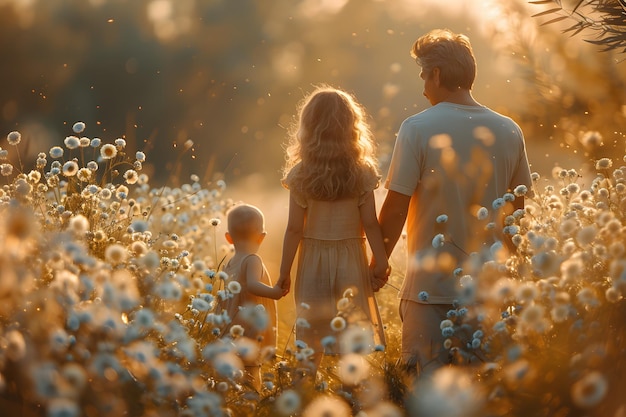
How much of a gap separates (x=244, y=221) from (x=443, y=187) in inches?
47.5

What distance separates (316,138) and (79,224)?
2.00m

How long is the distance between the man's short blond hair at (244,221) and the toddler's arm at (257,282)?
0.56 feet

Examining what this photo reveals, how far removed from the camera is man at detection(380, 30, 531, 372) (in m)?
4.00

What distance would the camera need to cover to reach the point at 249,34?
69.0ft

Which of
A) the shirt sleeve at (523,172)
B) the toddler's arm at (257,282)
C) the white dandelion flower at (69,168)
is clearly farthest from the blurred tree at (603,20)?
the white dandelion flower at (69,168)

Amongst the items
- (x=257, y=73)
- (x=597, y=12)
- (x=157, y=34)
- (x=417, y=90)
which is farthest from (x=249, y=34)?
(x=597, y=12)

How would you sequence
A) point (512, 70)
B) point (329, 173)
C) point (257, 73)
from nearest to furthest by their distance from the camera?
point (512, 70)
point (329, 173)
point (257, 73)

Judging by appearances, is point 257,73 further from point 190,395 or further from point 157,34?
point 190,395

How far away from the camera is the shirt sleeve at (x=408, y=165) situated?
405 cm

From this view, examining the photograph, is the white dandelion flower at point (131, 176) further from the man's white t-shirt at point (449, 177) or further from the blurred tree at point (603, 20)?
the blurred tree at point (603, 20)

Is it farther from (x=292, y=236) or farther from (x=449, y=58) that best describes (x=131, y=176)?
(x=449, y=58)

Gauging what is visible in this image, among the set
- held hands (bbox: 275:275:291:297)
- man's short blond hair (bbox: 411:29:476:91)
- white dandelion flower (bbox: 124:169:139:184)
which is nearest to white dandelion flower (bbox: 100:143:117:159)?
white dandelion flower (bbox: 124:169:139:184)

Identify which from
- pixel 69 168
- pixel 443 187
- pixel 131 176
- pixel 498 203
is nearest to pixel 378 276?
pixel 443 187

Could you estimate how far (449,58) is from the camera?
413 cm
